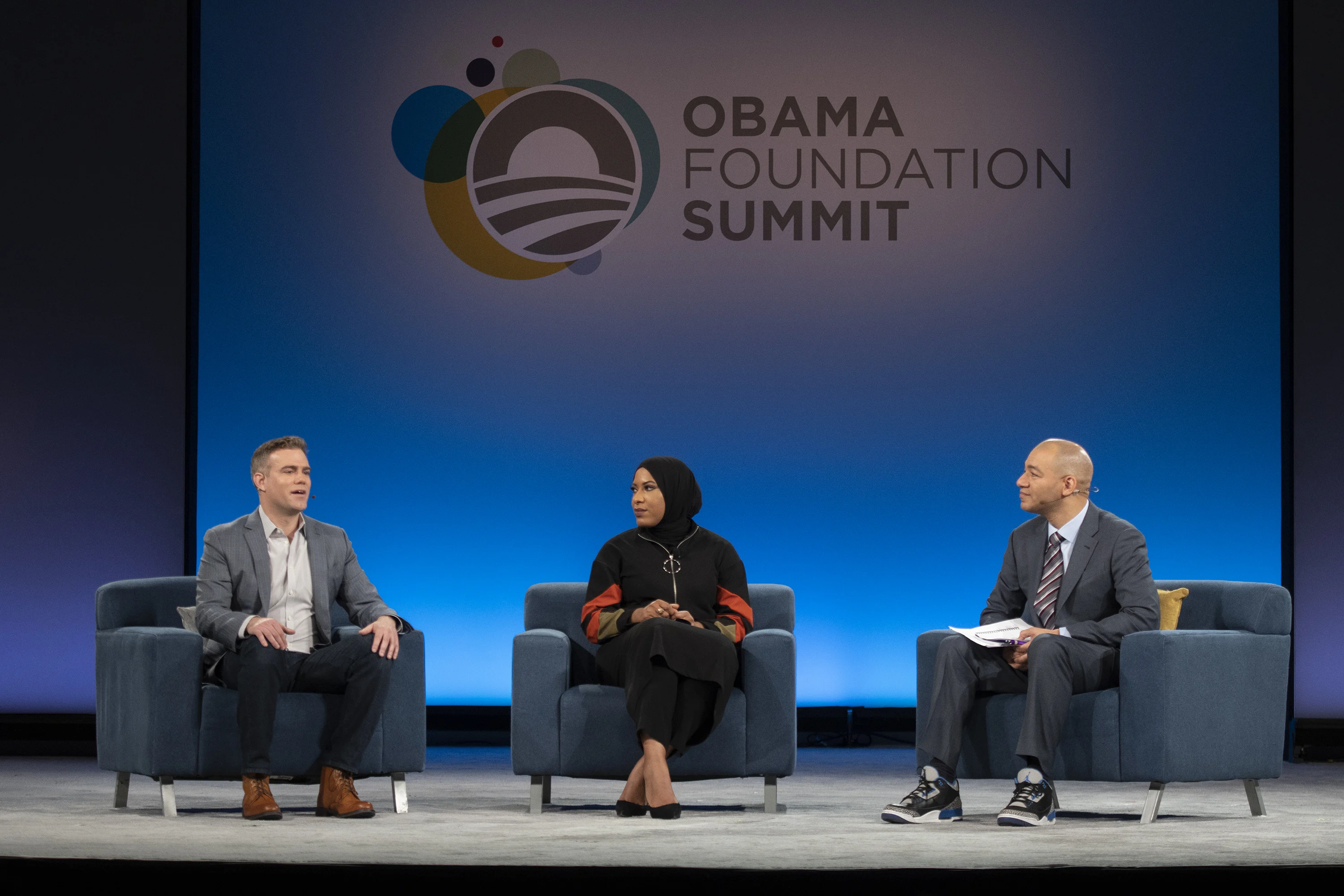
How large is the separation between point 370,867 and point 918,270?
12.2 feet

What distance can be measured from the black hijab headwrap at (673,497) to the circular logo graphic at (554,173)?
1709 millimetres

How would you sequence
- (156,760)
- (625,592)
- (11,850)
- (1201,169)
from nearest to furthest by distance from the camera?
(11,850) → (156,760) → (625,592) → (1201,169)

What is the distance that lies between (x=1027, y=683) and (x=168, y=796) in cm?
244

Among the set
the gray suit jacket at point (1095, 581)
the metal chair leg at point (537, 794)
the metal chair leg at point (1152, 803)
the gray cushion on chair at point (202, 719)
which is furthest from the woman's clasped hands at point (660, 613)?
the metal chair leg at point (1152, 803)

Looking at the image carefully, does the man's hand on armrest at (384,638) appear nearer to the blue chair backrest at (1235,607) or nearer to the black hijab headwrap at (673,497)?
the black hijab headwrap at (673,497)

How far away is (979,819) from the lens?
437cm

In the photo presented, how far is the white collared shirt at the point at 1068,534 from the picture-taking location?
453 cm

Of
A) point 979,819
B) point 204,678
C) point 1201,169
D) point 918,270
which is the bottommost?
point 979,819

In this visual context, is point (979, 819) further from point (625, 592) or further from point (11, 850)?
point (11, 850)

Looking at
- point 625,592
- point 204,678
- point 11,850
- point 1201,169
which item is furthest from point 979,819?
point 1201,169

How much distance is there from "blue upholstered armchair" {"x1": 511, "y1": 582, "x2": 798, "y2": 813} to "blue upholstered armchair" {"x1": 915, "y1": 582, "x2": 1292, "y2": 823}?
411 millimetres

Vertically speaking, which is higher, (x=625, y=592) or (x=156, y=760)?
(x=625, y=592)

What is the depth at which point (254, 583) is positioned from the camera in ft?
14.8

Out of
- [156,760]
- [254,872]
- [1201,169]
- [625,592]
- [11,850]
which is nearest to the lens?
[254,872]
